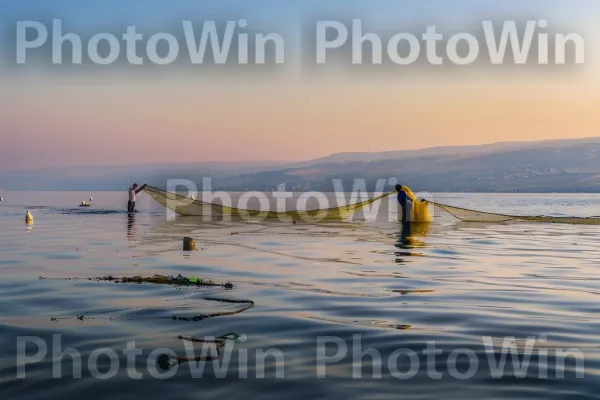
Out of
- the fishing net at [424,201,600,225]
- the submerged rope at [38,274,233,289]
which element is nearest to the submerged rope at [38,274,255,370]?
the submerged rope at [38,274,233,289]

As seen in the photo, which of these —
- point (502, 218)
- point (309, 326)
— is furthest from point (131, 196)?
point (309, 326)

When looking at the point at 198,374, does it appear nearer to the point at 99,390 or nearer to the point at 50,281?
the point at 99,390

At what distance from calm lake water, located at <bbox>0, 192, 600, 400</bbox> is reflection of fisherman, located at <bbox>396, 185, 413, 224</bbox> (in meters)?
16.9

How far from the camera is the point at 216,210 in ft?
165

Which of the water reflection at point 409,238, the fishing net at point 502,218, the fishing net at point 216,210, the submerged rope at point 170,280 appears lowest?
the submerged rope at point 170,280

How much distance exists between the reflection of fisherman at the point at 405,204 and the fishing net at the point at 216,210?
391cm

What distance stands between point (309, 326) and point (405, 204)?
31867 millimetres

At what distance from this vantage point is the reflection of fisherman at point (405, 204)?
40100 millimetres

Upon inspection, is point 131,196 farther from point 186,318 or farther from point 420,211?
point 186,318

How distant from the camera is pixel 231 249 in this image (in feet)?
82.4

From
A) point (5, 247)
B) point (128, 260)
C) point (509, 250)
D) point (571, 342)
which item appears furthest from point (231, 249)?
point (571, 342)

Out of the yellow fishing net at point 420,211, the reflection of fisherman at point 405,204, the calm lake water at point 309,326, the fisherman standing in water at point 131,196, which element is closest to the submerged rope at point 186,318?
the calm lake water at point 309,326

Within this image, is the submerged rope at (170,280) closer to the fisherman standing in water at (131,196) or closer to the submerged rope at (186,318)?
the submerged rope at (186,318)

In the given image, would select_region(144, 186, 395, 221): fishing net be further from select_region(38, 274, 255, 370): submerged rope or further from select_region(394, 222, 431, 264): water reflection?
select_region(38, 274, 255, 370): submerged rope
